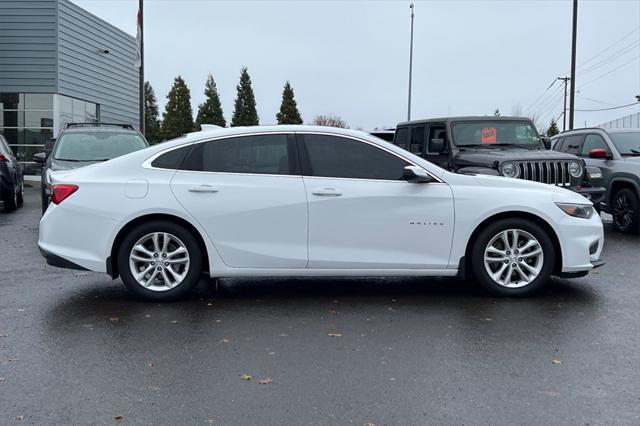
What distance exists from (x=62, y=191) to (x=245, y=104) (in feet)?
194

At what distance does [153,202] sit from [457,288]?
127 inches

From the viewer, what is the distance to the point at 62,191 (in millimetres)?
6711

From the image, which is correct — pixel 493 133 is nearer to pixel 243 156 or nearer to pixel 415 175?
pixel 415 175

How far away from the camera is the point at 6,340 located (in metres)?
5.48

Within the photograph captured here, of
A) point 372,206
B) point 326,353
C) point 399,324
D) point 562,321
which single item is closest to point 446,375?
point 326,353

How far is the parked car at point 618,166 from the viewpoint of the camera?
12.1m

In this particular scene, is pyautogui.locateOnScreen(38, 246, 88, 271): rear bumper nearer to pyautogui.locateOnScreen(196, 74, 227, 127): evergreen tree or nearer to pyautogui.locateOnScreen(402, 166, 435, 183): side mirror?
pyautogui.locateOnScreen(402, 166, 435, 183): side mirror

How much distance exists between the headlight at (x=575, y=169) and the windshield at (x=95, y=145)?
727 cm

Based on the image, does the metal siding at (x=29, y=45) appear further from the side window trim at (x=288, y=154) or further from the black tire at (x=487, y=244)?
the black tire at (x=487, y=244)

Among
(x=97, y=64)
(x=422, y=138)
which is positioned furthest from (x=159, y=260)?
(x=97, y=64)

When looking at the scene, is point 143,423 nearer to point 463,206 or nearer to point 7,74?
point 463,206

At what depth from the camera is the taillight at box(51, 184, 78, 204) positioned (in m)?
6.68

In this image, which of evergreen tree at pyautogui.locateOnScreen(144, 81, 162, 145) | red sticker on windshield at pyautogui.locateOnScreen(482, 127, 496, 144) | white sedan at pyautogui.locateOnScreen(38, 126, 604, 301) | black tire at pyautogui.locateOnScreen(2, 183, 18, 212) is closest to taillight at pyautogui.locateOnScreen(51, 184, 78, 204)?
white sedan at pyautogui.locateOnScreen(38, 126, 604, 301)

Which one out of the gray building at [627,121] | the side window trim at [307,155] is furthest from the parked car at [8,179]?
the gray building at [627,121]
